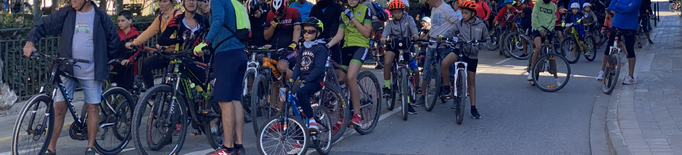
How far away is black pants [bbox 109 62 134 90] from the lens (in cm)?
749

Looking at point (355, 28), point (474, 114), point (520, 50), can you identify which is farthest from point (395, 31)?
point (520, 50)

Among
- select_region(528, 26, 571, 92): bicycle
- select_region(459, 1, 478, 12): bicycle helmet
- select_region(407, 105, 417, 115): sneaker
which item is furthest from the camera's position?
select_region(528, 26, 571, 92): bicycle

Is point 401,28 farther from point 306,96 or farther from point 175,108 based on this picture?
point 175,108

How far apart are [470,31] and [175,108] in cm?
410

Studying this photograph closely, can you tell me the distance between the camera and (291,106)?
6.35 metres

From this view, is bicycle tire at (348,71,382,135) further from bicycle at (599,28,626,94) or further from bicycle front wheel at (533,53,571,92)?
bicycle at (599,28,626,94)

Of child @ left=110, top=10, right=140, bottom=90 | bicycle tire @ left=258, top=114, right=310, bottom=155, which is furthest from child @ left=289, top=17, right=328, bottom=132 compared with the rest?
child @ left=110, top=10, right=140, bottom=90

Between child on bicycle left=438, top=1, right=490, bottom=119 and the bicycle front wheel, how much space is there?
2.74 meters

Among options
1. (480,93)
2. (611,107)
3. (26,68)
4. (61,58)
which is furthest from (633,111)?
(26,68)

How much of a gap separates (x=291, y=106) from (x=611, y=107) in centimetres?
499

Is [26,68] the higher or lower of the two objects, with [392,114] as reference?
higher

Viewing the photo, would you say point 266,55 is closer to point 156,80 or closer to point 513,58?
point 156,80

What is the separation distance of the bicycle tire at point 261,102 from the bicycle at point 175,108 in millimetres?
346

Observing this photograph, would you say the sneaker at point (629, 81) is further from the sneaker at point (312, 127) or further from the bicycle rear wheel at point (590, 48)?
the sneaker at point (312, 127)
